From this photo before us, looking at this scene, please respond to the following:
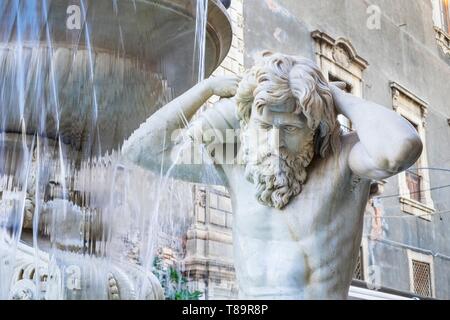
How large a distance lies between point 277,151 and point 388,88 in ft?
43.4

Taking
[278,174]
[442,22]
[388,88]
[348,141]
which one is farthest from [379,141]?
[442,22]

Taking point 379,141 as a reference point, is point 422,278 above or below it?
above

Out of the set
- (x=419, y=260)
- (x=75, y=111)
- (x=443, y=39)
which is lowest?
(x=75, y=111)

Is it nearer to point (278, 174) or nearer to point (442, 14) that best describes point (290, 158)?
point (278, 174)

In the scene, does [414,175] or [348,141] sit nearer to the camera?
[348,141]

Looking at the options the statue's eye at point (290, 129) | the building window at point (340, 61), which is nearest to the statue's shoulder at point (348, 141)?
the statue's eye at point (290, 129)

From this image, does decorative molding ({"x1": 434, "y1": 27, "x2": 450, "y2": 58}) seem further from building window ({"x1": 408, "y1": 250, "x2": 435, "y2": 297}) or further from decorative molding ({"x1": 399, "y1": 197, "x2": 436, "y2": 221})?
building window ({"x1": 408, "y1": 250, "x2": 435, "y2": 297})

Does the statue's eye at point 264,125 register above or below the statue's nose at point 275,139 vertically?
above

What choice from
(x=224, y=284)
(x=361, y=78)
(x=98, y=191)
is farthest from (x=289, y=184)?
(x=361, y=78)

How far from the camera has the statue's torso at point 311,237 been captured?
198cm

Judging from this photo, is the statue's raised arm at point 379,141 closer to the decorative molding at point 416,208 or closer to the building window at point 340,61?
the building window at point 340,61

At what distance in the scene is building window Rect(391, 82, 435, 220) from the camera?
14164 mm

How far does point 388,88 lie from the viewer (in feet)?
48.2

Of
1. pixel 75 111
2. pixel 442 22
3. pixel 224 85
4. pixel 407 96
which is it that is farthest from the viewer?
pixel 442 22
